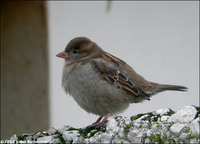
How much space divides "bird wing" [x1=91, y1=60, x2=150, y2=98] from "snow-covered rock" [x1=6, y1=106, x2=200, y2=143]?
2.04 feet

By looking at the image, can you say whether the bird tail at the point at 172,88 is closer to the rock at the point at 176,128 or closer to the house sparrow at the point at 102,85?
the house sparrow at the point at 102,85

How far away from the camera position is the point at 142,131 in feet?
5.73

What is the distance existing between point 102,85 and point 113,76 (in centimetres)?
9

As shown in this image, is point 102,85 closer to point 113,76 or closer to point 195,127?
point 113,76

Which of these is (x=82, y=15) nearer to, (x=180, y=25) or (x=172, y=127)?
(x=180, y=25)

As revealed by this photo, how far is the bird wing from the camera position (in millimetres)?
2604

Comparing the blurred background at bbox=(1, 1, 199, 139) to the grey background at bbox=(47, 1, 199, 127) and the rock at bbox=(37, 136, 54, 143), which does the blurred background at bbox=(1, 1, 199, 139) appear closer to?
the grey background at bbox=(47, 1, 199, 127)

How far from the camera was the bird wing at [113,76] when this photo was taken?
8.54 ft

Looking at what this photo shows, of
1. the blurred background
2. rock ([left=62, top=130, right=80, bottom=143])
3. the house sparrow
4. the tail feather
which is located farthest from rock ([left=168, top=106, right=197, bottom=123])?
the blurred background

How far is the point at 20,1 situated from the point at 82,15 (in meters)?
0.57

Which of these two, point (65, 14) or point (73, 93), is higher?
point (65, 14)

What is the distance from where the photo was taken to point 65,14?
413 centimetres

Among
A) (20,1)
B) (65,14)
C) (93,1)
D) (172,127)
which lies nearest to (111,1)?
(93,1)

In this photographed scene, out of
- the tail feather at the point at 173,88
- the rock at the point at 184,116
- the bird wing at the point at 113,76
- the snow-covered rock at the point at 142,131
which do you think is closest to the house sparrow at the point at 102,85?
the bird wing at the point at 113,76
